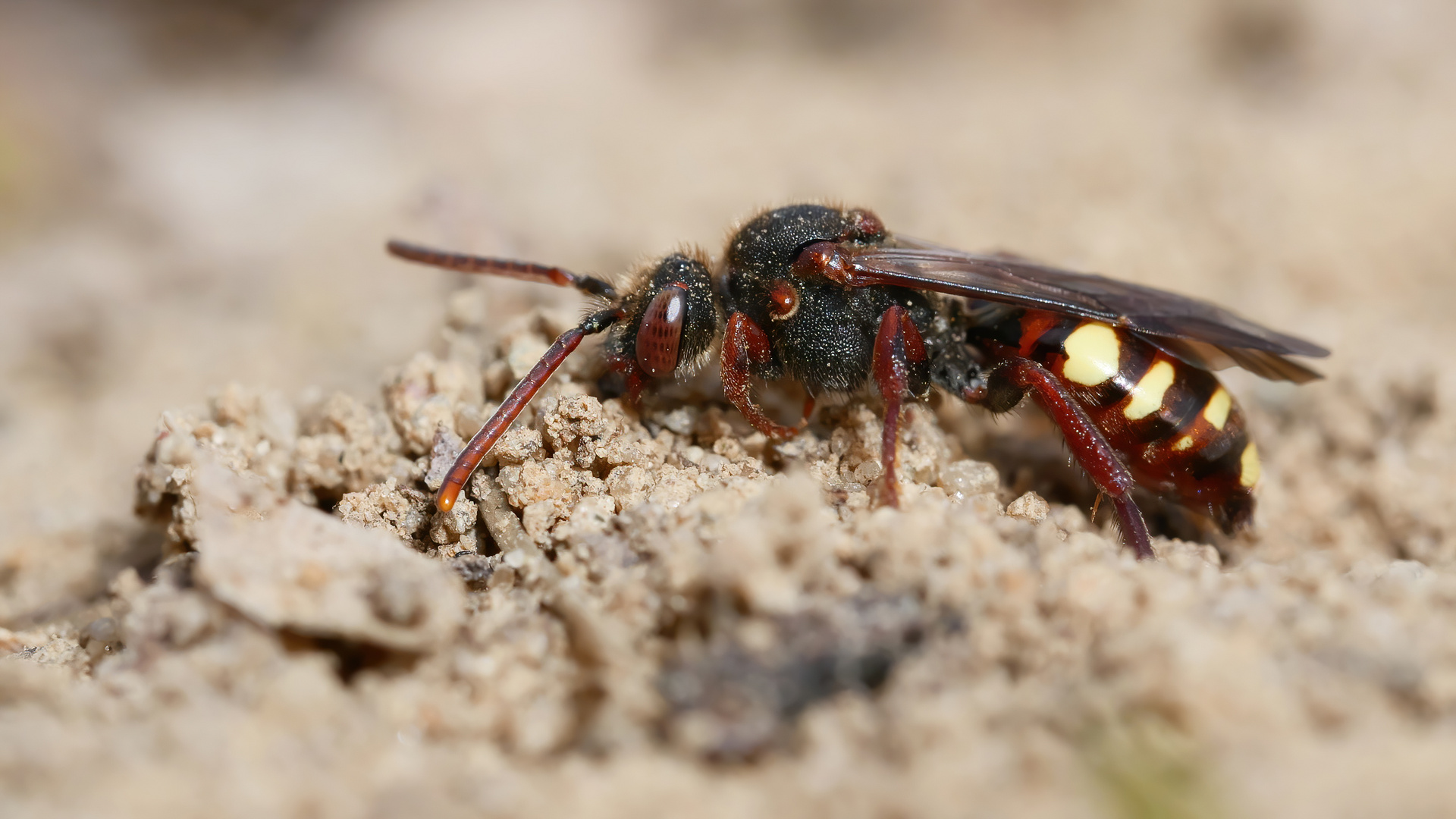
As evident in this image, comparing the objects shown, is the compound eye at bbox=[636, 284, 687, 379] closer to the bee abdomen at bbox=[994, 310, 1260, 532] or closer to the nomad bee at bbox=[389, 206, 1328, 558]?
the nomad bee at bbox=[389, 206, 1328, 558]

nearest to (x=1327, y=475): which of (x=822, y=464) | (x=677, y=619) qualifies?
(x=822, y=464)

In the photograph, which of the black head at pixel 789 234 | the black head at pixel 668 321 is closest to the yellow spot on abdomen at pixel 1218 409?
the black head at pixel 789 234

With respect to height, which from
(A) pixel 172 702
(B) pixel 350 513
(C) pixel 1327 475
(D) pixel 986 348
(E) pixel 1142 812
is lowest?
(A) pixel 172 702

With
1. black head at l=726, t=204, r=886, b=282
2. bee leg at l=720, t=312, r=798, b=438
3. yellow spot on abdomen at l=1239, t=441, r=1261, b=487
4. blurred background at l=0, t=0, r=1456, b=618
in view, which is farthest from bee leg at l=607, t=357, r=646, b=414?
yellow spot on abdomen at l=1239, t=441, r=1261, b=487

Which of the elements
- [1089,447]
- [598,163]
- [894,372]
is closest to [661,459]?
[894,372]

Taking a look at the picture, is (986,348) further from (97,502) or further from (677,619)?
(97,502)

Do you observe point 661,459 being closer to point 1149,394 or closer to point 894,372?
point 894,372
